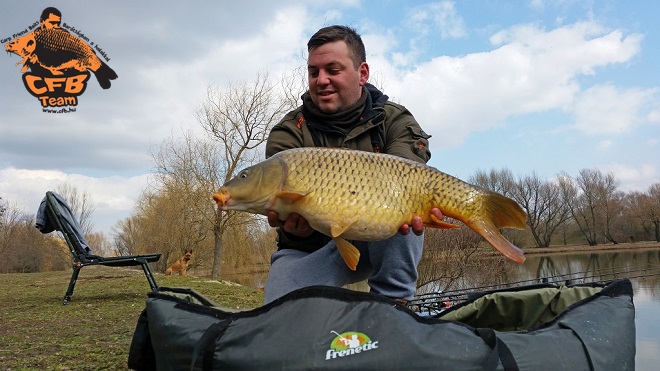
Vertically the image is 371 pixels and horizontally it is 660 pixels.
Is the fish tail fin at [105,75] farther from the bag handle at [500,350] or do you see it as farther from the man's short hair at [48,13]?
the bag handle at [500,350]

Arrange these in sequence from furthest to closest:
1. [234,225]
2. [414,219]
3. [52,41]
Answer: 1. [234,225]
2. [52,41]
3. [414,219]

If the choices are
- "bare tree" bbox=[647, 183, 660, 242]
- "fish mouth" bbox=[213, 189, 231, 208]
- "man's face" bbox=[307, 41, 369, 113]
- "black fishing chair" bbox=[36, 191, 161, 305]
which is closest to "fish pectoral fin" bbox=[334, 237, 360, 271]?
"fish mouth" bbox=[213, 189, 231, 208]

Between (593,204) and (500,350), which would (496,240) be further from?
(593,204)

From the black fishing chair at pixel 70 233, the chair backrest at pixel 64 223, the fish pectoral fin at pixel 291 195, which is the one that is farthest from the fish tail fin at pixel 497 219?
the chair backrest at pixel 64 223

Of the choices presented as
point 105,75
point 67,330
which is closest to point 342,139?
point 67,330

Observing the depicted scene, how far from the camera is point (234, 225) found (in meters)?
13.9

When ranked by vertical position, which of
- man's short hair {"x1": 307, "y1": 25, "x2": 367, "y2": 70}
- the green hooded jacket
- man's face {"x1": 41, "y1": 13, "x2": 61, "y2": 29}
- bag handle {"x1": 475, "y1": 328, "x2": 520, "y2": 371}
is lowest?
bag handle {"x1": 475, "y1": 328, "x2": 520, "y2": 371}

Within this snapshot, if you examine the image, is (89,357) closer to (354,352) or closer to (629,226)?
(354,352)

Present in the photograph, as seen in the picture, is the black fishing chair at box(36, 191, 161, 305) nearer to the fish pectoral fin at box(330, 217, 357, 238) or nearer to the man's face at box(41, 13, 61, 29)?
the fish pectoral fin at box(330, 217, 357, 238)

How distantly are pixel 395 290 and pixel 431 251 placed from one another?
7.47m

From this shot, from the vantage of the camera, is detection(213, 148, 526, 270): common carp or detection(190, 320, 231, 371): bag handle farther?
detection(213, 148, 526, 270): common carp

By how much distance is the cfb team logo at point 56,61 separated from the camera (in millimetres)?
6965

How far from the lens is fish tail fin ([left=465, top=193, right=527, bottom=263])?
1406 mm

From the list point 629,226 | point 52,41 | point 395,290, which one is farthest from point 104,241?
point 395,290
